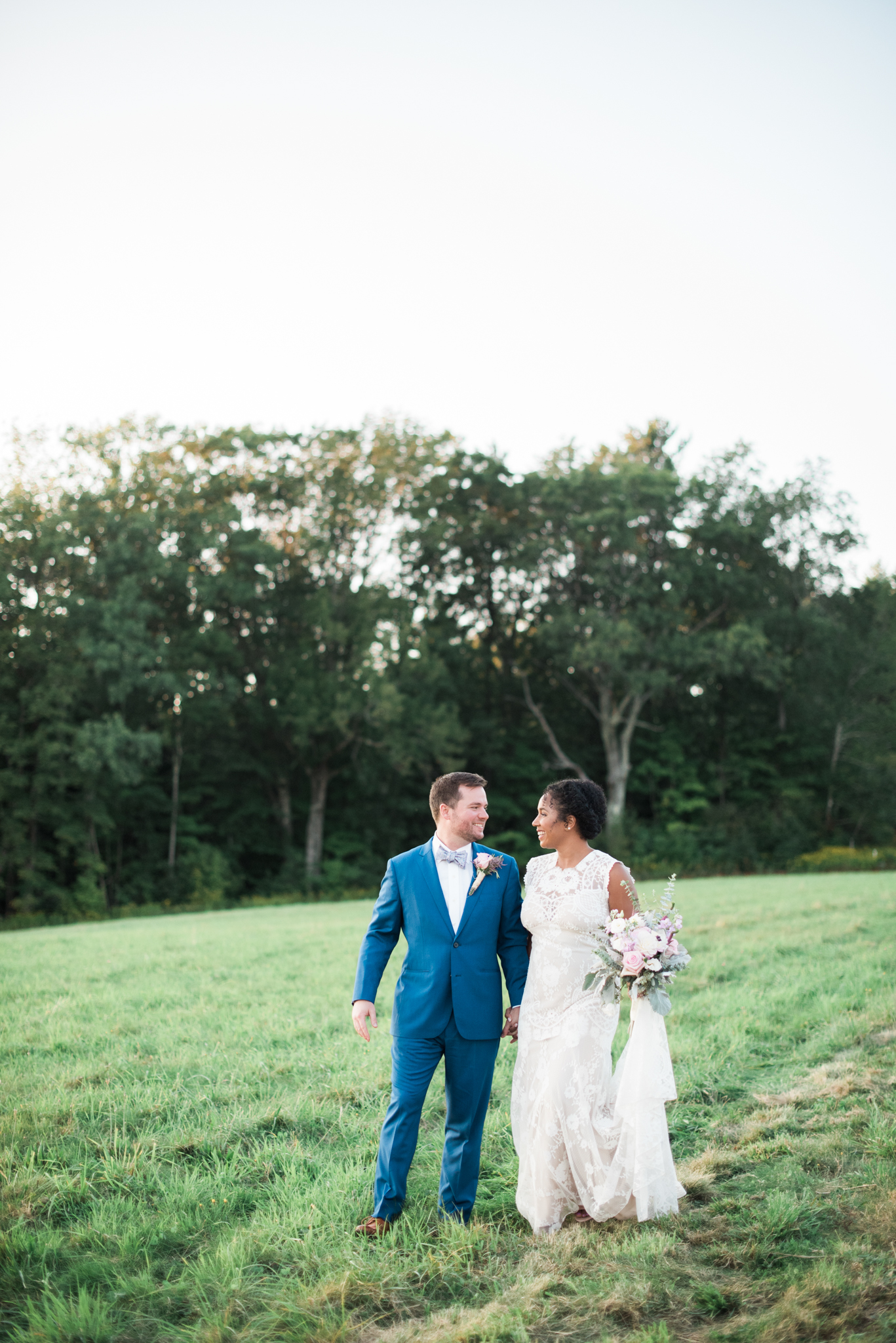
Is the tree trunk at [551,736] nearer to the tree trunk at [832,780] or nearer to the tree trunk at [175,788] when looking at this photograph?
the tree trunk at [832,780]

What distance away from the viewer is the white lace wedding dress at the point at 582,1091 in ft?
14.1

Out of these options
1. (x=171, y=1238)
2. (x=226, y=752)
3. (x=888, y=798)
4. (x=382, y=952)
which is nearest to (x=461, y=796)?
(x=382, y=952)

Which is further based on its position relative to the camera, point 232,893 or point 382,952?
point 232,893

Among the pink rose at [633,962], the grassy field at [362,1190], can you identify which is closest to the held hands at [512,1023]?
the pink rose at [633,962]

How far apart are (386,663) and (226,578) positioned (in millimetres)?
5963

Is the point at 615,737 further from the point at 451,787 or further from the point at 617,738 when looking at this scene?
the point at 451,787

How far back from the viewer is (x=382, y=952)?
4.49 m

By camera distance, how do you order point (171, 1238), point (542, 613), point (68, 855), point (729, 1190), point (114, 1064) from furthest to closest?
point (542, 613)
point (68, 855)
point (114, 1064)
point (729, 1190)
point (171, 1238)

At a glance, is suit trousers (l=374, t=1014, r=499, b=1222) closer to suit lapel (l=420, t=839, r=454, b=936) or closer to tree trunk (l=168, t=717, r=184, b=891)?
suit lapel (l=420, t=839, r=454, b=936)

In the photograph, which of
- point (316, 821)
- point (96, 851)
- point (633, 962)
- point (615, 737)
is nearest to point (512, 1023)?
point (633, 962)

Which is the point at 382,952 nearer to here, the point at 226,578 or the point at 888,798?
the point at 226,578

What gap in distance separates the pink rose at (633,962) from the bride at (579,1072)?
0.23m

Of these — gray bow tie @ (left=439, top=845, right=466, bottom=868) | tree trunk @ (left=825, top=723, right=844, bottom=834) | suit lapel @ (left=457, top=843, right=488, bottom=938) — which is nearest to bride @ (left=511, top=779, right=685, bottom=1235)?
suit lapel @ (left=457, top=843, right=488, bottom=938)

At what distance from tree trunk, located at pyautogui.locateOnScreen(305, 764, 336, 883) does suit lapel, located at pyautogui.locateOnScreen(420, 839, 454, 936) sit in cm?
2791
